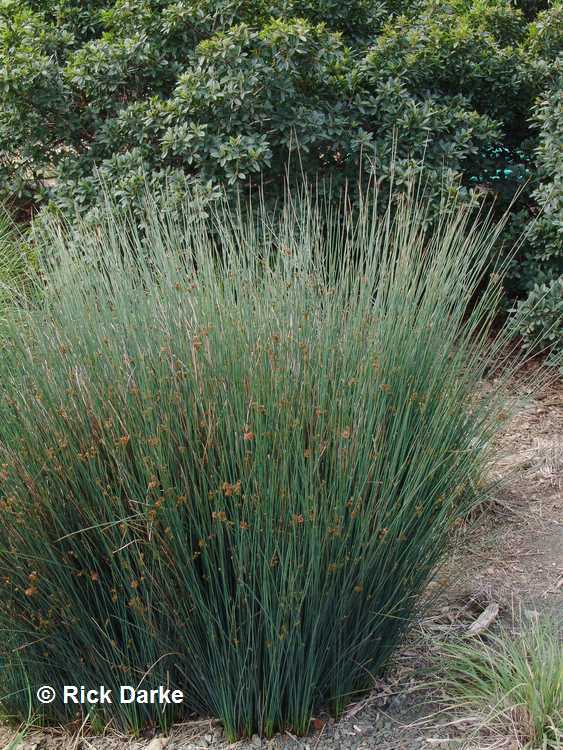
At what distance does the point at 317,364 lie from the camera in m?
2.61

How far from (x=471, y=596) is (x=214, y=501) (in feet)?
4.54

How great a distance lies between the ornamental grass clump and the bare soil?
68 millimetres

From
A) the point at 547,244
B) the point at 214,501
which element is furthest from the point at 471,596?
the point at 547,244

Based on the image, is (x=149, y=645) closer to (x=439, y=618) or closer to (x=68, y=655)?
(x=68, y=655)

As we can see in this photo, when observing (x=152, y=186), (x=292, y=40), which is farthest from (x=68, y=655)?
(x=292, y=40)

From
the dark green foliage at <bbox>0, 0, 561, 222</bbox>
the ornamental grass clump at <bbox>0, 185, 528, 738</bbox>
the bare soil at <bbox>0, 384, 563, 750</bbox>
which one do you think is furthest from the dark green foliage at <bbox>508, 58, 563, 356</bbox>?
the ornamental grass clump at <bbox>0, 185, 528, 738</bbox>

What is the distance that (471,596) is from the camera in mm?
3363

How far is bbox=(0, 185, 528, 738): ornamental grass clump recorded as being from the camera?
2418 millimetres

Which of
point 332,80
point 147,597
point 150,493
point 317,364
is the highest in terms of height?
point 332,80

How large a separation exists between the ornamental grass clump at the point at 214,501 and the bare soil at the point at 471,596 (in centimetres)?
7

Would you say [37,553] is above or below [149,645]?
above

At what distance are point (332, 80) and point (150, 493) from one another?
10.9 feet

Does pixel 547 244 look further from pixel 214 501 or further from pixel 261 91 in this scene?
pixel 214 501

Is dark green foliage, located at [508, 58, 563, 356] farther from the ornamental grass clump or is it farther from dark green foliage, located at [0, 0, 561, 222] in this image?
the ornamental grass clump
